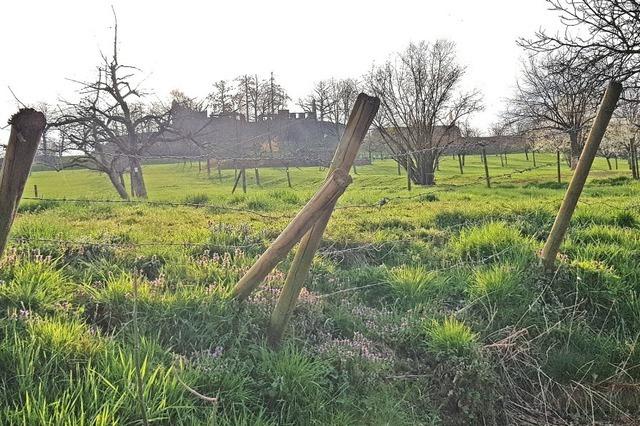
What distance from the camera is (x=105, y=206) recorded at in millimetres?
10859

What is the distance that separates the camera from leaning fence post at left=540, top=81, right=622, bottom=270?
4.84 meters

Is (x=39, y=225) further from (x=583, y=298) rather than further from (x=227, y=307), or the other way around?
(x=583, y=298)

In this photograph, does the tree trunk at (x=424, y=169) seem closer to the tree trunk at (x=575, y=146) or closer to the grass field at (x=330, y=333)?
the tree trunk at (x=575, y=146)

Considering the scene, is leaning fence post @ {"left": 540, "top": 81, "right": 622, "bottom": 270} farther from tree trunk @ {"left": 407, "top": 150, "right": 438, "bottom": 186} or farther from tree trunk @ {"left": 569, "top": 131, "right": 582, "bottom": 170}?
tree trunk @ {"left": 407, "top": 150, "right": 438, "bottom": 186}

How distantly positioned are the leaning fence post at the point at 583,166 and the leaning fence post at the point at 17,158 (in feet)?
15.7

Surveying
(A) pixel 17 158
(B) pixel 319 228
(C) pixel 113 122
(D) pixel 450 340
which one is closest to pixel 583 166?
(D) pixel 450 340

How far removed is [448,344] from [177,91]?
4130 cm

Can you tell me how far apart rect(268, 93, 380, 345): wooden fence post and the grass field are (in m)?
0.21

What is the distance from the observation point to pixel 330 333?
4055 mm

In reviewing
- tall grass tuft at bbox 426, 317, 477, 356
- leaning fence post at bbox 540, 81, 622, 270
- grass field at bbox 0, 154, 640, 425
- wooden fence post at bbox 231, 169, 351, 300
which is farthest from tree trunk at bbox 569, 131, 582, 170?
wooden fence post at bbox 231, 169, 351, 300

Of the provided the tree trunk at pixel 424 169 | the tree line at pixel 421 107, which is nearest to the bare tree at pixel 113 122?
the tree line at pixel 421 107

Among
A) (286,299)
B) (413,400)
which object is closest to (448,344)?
(413,400)

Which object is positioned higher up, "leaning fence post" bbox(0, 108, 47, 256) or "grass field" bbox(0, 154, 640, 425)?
"leaning fence post" bbox(0, 108, 47, 256)

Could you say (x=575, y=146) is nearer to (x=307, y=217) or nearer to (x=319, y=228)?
(x=319, y=228)
